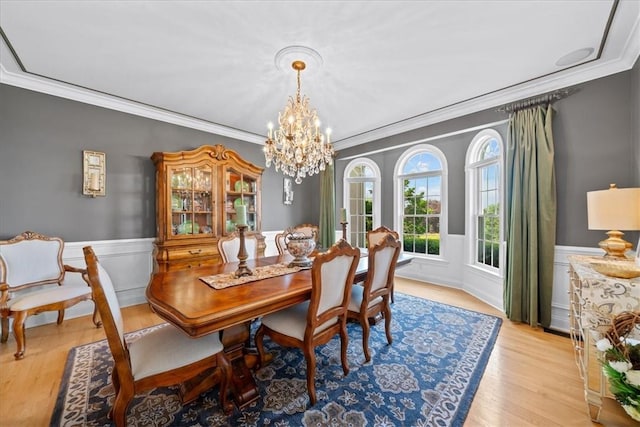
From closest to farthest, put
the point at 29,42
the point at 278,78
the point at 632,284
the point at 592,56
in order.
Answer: the point at 632,284, the point at 29,42, the point at 592,56, the point at 278,78

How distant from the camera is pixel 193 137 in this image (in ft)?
12.6

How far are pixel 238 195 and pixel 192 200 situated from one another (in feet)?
2.27

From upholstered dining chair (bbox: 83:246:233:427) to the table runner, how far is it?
33 cm

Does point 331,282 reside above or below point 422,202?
below

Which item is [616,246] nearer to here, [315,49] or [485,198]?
[485,198]

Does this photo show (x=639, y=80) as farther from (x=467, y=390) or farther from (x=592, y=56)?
(x=467, y=390)

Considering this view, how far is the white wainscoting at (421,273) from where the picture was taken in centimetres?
262

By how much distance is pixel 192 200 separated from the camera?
349cm

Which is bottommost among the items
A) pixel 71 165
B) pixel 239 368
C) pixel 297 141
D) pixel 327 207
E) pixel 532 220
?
pixel 239 368

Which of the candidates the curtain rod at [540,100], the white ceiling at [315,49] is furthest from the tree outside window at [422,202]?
the curtain rod at [540,100]

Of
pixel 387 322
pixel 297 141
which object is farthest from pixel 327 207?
pixel 387 322

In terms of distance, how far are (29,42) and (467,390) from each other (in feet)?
14.1

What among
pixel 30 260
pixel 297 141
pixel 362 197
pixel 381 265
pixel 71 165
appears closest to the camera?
pixel 381 265

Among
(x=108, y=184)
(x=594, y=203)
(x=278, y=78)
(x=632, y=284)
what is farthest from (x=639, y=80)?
(x=108, y=184)
